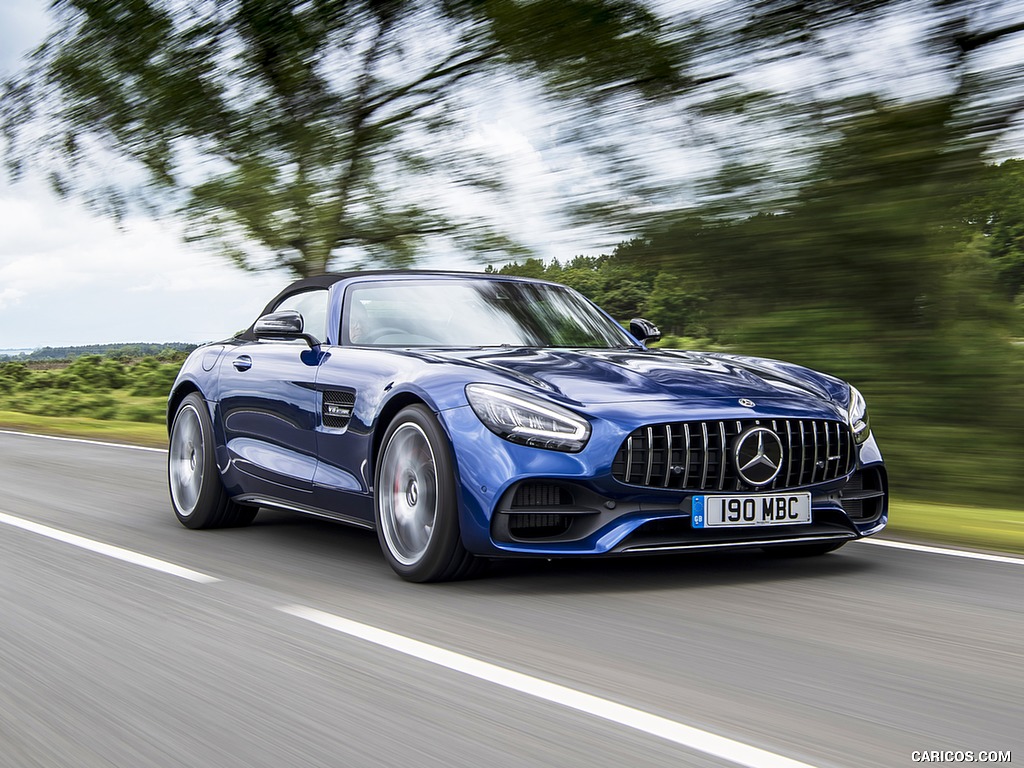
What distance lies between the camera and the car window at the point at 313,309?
6645mm

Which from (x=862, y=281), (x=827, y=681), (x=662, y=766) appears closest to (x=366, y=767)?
(x=662, y=766)

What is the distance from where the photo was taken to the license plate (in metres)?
5.04

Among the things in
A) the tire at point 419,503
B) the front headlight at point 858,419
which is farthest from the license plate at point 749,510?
the tire at point 419,503

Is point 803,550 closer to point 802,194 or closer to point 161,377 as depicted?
point 802,194

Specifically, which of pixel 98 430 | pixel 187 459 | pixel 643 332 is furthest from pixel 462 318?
pixel 98 430

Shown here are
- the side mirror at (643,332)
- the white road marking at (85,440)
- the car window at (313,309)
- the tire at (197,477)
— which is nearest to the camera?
the car window at (313,309)

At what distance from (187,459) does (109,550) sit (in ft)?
4.08

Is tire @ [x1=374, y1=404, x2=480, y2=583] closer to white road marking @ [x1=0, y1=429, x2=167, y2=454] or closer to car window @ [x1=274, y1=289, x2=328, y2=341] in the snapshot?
car window @ [x1=274, y1=289, x2=328, y2=341]

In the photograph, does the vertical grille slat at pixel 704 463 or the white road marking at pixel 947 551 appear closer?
the vertical grille slat at pixel 704 463

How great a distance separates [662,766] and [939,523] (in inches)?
198

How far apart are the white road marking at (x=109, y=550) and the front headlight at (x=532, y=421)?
1474 mm

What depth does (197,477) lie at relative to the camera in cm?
748

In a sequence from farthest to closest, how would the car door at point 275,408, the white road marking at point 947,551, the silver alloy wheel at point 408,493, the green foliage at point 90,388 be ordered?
the green foliage at point 90,388, the car door at point 275,408, the white road marking at point 947,551, the silver alloy wheel at point 408,493

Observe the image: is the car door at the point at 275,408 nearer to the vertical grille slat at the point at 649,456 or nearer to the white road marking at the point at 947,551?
the vertical grille slat at the point at 649,456
